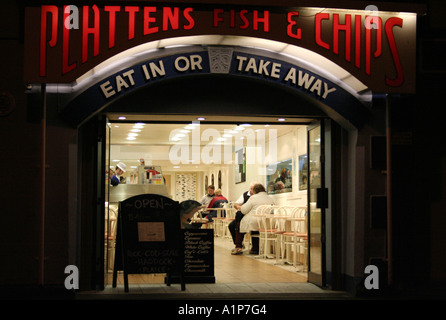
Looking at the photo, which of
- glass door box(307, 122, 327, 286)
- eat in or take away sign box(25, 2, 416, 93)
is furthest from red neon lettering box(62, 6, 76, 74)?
glass door box(307, 122, 327, 286)

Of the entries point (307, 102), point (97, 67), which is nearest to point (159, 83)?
point (97, 67)

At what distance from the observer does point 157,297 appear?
23.8ft

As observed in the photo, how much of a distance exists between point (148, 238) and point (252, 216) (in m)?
5.13

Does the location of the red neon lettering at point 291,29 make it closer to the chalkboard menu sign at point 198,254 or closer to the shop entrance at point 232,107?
the shop entrance at point 232,107

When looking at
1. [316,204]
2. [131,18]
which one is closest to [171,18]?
[131,18]

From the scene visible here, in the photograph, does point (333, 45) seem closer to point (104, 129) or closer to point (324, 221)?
point (324, 221)

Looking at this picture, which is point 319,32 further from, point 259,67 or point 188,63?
point 188,63

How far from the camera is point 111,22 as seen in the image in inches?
273

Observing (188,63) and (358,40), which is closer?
(358,40)

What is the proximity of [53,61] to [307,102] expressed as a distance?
3.18m

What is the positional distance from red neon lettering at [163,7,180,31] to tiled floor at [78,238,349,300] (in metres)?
3.01

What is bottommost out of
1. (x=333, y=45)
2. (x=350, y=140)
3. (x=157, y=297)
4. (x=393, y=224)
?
(x=157, y=297)

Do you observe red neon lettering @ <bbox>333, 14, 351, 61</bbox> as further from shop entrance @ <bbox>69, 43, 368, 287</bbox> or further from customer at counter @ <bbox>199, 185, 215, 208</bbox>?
customer at counter @ <bbox>199, 185, 215, 208</bbox>
